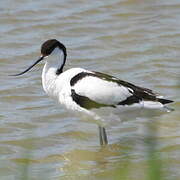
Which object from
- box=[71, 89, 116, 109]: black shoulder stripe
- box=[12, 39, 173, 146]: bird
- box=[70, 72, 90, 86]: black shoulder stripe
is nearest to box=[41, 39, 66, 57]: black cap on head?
box=[12, 39, 173, 146]: bird

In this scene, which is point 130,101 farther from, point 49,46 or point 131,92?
point 49,46

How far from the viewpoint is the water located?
622 cm

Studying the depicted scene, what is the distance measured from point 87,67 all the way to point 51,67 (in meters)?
2.13

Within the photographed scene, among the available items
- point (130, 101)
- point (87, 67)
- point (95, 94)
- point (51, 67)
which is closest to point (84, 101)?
point (95, 94)

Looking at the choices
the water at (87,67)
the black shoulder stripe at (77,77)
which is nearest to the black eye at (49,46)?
the black shoulder stripe at (77,77)

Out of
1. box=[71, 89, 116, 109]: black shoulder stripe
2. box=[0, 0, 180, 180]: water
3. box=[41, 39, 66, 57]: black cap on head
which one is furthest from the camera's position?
box=[41, 39, 66, 57]: black cap on head

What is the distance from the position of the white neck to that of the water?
1.76ft

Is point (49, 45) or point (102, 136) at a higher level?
point (49, 45)

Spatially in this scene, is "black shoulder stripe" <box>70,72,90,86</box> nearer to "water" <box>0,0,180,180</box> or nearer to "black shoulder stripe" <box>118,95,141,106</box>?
"black shoulder stripe" <box>118,95,141,106</box>

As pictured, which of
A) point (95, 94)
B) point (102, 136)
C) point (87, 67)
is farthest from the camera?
point (87, 67)

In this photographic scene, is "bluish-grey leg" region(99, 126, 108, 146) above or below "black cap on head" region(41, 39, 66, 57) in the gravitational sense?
below

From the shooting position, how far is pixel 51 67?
6824 mm

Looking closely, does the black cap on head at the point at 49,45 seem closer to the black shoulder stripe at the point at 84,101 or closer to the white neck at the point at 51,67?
the white neck at the point at 51,67

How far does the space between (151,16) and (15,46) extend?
85.6 inches
